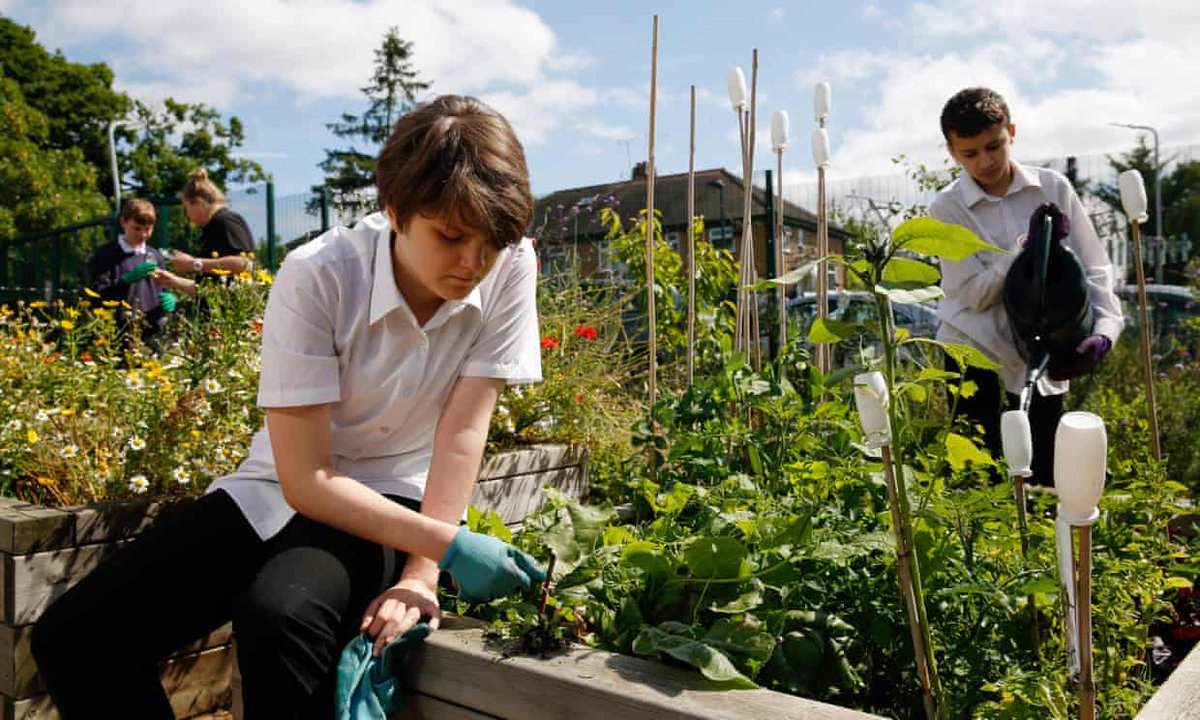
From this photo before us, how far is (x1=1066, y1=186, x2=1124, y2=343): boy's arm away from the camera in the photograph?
247 cm

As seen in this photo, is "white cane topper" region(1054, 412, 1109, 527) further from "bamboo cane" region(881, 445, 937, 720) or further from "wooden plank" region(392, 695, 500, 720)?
"wooden plank" region(392, 695, 500, 720)

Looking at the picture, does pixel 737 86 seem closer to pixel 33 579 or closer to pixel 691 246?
pixel 691 246

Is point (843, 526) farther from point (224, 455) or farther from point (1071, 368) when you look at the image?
point (224, 455)

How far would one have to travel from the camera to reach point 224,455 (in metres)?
2.23

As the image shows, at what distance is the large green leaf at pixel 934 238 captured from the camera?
0.97 m

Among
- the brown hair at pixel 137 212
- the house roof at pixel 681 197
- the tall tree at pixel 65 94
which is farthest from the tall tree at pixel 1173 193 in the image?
the tall tree at pixel 65 94

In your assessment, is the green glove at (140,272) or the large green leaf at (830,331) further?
the green glove at (140,272)

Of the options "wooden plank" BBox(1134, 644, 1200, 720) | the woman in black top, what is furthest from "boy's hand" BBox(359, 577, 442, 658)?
the woman in black top

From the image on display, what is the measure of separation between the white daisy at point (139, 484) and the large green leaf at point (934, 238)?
178 centimetres

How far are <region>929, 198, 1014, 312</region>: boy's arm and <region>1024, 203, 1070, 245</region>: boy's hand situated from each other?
0.55 feet

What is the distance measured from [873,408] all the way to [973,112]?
5.70 ft

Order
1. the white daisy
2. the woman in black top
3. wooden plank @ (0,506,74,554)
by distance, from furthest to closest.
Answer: the woman in black top < the white daisy < wooden plank @ (0,506,74,554)

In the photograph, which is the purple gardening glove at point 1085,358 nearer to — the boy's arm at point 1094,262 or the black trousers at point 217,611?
the boy's arm at point 1094,262

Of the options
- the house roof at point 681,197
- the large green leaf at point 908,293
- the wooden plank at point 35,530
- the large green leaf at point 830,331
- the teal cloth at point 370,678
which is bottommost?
the teal cloth at point 370,678
